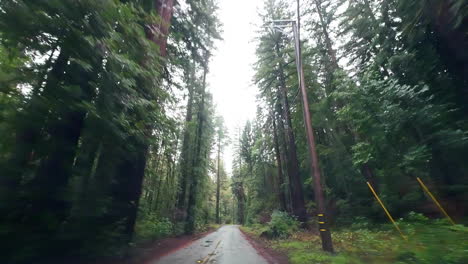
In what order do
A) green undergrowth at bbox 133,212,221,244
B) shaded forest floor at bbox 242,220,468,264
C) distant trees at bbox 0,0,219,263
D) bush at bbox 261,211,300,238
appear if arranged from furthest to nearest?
bush at bbox 261,211,300,238 → green undergrowth at bbox 133,212,221,244 → shaded forest floor at bbox 242,220,468,264 → distant trees at bbox 0,0,219,263

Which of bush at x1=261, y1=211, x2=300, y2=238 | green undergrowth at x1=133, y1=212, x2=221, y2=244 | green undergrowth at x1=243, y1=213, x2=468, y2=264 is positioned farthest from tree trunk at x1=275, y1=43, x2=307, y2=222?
green undergrowth at x1=133, y1=212, x2=221, y2=244

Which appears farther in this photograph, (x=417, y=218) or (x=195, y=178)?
(x=195, y=178)

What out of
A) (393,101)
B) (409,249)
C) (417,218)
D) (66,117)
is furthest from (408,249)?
(66,117)

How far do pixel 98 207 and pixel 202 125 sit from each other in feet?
50.1

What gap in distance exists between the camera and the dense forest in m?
3.62

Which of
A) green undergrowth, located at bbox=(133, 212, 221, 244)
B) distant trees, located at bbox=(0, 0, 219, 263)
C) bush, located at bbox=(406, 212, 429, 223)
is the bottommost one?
green undergrowth, located at bbox=(133, 212, 221, 244)

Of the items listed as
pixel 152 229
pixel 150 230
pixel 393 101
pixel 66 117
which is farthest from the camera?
pixel 152 229

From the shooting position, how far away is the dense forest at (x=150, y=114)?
3.62 meters

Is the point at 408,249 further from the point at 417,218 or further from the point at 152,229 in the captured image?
the point at 152,229

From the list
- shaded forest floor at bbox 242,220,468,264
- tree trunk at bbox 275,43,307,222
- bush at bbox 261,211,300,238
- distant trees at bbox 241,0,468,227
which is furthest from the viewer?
tree trunk at bbox 275,43,307,222

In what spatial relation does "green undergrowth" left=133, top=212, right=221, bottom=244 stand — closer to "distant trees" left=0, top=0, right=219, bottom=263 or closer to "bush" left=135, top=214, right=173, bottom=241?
"bush" left=135, top=214, right=173, bottom=241

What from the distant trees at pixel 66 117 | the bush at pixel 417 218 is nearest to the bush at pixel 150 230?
the distant trees at pixel 66 117

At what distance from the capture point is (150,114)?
549 cm

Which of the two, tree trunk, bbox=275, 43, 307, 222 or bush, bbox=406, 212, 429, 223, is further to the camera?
tree trunk, bbox=275, 43, 307, 222
